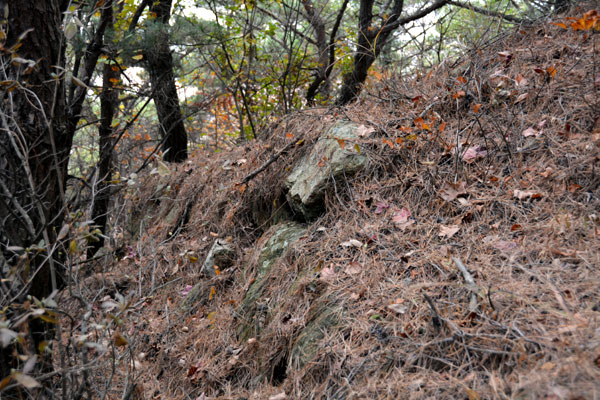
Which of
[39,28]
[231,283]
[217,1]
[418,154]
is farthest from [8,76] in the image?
[217,1]

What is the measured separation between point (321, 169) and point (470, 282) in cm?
180

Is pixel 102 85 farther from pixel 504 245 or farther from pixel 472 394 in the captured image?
pixel 472 394

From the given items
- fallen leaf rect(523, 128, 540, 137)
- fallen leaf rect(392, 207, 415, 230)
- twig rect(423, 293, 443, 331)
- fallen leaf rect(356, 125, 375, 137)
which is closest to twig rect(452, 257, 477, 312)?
twig rect(423, 293, 443, 331)

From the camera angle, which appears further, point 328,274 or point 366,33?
point 366,33

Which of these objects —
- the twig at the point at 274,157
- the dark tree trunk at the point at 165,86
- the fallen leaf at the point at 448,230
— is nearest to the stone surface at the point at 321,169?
the twig at the point at 274,157

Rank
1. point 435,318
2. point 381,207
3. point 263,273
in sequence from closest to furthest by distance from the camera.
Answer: point 435,318
point 381,207
point 263,273

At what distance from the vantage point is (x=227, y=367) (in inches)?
114

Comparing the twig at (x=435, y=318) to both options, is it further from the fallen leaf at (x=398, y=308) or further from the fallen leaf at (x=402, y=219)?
the fallen leaf at (x=402, y=219)

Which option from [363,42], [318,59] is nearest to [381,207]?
[363,42]

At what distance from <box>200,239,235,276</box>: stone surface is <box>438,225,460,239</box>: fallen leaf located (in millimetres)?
2087

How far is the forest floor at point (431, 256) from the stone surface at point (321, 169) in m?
0.10

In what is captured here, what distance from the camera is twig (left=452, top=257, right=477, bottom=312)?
6.68 ft

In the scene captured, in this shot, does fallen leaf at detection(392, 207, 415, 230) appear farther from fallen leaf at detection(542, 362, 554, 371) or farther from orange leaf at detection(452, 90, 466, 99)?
fallen leaf at detection(542, 362, 554, 371)

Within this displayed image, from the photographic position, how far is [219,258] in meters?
4.04
